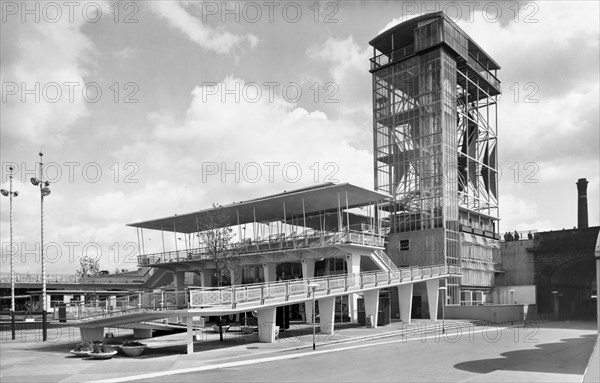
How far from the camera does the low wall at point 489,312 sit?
5319 centimetres

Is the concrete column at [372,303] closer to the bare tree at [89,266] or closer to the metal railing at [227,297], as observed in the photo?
the metal railing at [227,297]

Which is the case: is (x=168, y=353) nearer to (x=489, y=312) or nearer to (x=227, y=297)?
(x=227, y=297)

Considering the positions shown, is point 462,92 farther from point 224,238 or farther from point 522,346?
point 522,346

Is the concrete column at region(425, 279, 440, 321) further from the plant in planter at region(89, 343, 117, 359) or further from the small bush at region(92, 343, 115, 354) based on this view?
the small bush at region(92, 343, 115, 354)

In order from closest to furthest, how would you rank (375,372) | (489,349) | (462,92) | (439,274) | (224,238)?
(375,372) < (489,349) < (224,238) < (439,274) < (462,92)

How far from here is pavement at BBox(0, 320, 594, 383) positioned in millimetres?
23703

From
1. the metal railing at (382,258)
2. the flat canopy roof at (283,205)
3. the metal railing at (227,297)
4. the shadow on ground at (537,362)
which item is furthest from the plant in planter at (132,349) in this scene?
the metal railing at (382,258)

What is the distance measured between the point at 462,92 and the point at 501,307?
113 ft

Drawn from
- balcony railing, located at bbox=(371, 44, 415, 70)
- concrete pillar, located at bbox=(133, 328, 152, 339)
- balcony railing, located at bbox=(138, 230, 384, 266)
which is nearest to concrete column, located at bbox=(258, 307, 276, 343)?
concrete pillar, located at bbox=(133, 328, 152, 339)

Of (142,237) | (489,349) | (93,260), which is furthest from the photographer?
(93,260)

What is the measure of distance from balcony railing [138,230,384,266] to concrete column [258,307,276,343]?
13584mm

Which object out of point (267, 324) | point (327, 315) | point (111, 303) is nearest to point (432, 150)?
point (327, 315)

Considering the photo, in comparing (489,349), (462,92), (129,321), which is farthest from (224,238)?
(462,92)

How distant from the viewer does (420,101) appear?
223 feet
